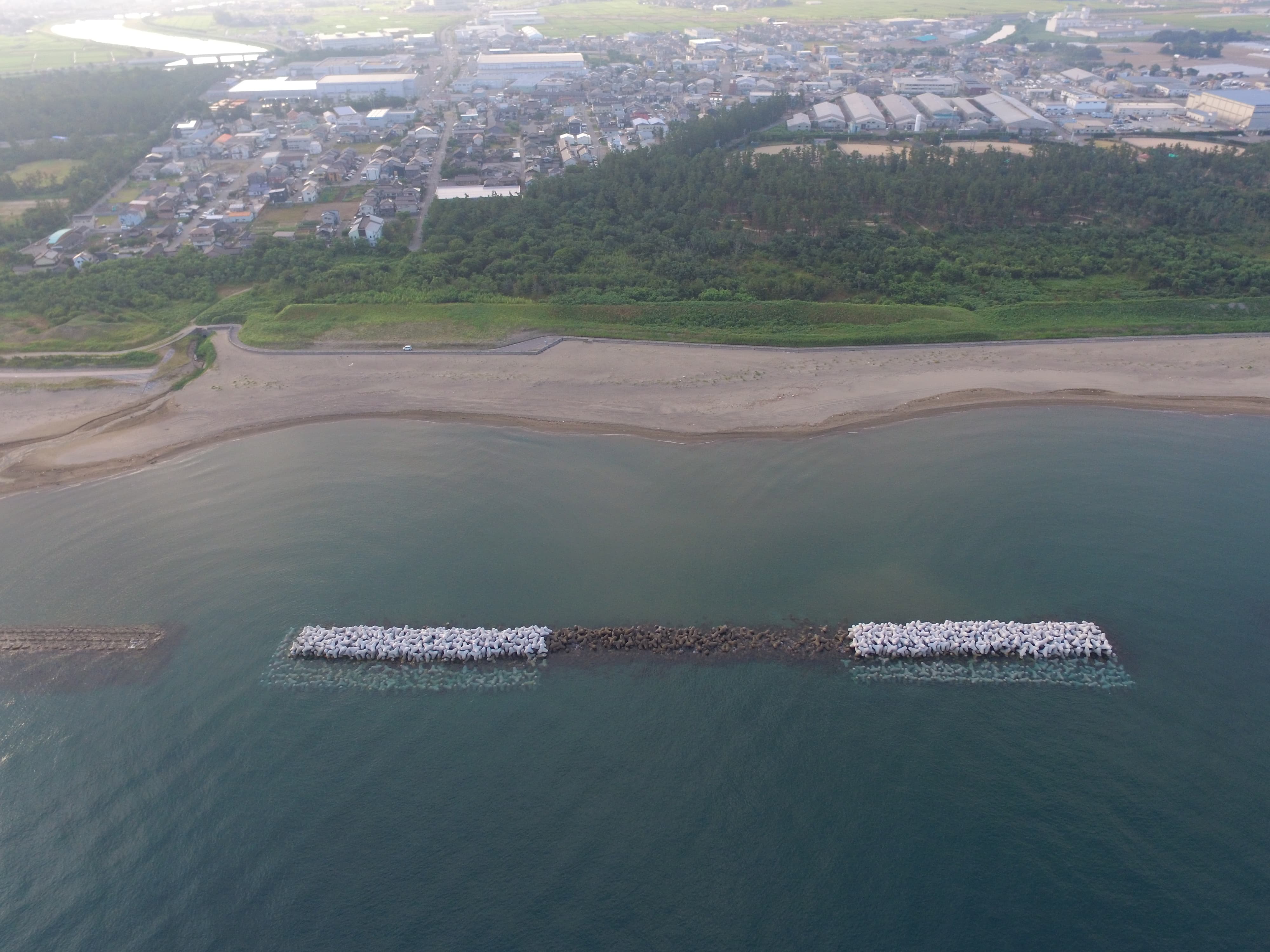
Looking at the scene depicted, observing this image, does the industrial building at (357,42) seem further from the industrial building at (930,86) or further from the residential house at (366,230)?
the residential house at (366,230)

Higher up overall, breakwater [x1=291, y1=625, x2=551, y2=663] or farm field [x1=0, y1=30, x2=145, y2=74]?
farm field [x1=0, y1=30, x2=145, y2=74]

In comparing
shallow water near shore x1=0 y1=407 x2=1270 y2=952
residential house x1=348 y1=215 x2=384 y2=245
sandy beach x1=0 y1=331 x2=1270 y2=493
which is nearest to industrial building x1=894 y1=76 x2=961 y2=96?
sandy beach x1=0 y1=331 x2=1270 y2=493

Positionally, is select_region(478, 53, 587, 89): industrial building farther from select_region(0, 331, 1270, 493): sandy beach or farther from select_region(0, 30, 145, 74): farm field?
select_region(0, 331, 1270, 493): sandy beach

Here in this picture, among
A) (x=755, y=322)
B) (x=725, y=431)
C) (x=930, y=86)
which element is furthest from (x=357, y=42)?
(x=725, y=431)

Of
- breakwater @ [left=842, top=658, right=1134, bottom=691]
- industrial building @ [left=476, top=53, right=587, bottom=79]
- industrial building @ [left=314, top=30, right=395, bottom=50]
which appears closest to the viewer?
breakwater @ [left=842, top=658, right=1134, bottom=691]

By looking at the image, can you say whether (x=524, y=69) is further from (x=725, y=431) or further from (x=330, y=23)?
(x=725, y=431)

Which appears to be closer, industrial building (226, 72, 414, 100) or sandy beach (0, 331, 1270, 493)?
sandy beach (0, 331, 1270, 493)

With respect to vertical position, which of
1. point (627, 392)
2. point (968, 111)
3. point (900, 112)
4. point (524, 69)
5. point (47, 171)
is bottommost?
point (627, 392)
